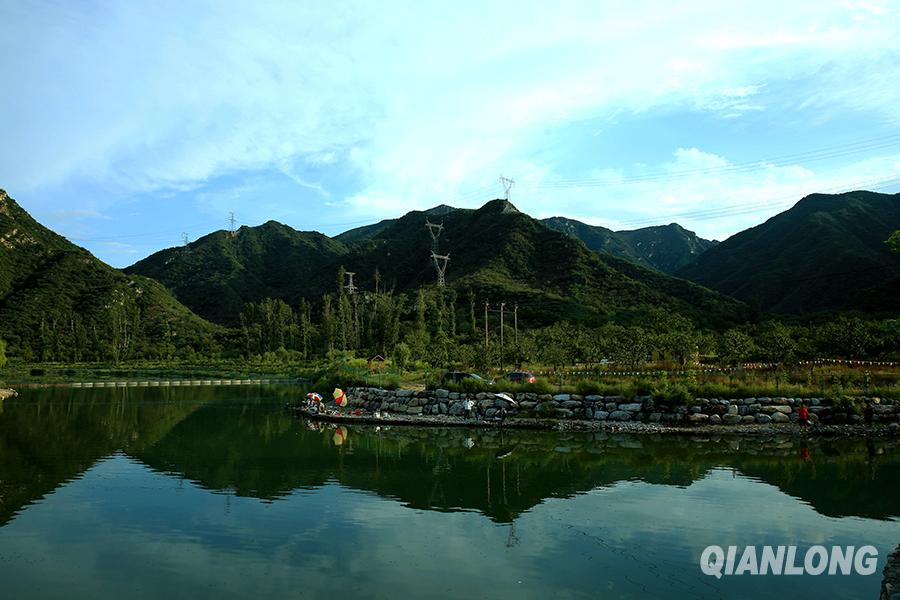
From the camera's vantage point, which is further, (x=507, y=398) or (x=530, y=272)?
(x=530, y=272)

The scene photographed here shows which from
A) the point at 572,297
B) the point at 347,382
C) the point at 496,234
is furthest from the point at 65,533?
the point at 496,234

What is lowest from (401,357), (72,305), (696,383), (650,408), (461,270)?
(650,408)

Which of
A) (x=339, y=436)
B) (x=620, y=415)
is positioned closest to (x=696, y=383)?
(x=620, y=415)

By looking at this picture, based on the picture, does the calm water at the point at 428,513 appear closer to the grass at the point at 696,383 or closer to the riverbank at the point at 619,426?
the riverbank at the point at 619,426

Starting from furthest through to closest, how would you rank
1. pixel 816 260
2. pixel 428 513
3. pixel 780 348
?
pixel 816 260
pixel 780 348
pixel 428 513

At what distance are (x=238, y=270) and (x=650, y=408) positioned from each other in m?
161

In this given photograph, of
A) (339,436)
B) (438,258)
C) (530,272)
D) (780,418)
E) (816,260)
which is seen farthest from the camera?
(438,258)

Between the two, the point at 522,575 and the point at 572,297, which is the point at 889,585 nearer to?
the point at 522,575

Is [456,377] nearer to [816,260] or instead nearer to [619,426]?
[619,426]

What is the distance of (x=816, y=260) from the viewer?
371 feet

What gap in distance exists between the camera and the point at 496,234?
132 metres

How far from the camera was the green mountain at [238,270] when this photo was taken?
515ft

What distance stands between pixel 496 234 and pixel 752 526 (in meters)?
121

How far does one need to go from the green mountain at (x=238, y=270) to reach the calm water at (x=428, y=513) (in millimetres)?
131165
